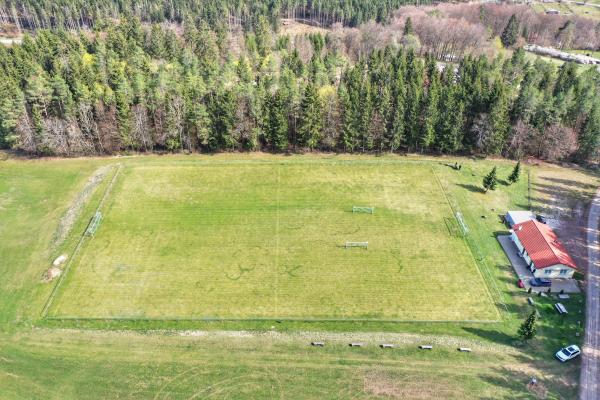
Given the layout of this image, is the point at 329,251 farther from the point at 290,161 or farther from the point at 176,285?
the point at 290,161

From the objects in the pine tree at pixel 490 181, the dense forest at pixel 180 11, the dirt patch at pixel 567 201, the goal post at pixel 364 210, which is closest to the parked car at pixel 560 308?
the dirt patch at pixel 567 201

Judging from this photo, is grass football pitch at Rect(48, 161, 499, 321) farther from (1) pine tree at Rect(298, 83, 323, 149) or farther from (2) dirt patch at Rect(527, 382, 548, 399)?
(2) dirt patch at Rect(527, 382, 548, 399)

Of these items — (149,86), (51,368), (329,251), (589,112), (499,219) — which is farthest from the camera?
(149,86)

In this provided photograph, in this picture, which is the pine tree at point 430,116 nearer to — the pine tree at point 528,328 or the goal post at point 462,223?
the goal post at point 462,223

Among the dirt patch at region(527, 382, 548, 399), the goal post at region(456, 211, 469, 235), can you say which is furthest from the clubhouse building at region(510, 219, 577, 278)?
the dirt patch at region(527, 382, 548, 399)

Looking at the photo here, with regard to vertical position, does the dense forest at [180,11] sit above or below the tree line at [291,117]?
above

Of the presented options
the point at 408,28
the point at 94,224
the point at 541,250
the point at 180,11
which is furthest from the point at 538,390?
the point at 180,11

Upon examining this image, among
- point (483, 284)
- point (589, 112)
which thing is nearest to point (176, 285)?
point (483, 284)
